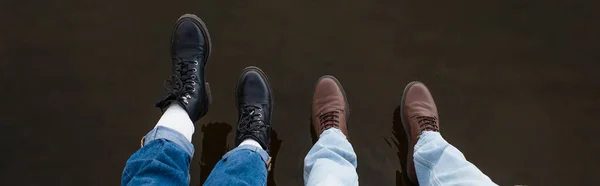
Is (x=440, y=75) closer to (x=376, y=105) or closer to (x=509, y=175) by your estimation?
(x=376, y=105)

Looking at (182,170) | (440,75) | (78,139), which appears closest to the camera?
(182,170)

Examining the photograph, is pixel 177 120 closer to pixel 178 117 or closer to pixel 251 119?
pixel 178 117

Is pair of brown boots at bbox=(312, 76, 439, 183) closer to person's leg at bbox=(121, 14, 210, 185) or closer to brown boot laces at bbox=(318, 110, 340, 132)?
brown boot laces at bbox=(318, 110, 340, 132)

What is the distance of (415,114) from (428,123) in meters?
0.04

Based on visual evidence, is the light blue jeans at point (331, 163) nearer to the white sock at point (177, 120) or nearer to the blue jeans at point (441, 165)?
the blue jeans at point (441, 165)

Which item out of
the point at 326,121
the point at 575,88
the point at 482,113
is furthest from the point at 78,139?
the point at 575,88

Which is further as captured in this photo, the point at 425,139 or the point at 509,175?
the point at 509,175

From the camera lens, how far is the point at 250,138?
111cm

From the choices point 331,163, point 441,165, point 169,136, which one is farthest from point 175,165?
point 441,165

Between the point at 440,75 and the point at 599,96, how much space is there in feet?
1.60

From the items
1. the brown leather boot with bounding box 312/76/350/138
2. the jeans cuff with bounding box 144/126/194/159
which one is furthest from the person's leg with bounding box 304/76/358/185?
the jeans cuff with bounding box 144/126/194/159

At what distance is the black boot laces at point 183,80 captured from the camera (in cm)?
110

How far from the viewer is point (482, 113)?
1317 millimetres

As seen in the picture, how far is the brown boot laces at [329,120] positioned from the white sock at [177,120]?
14.6 inches
